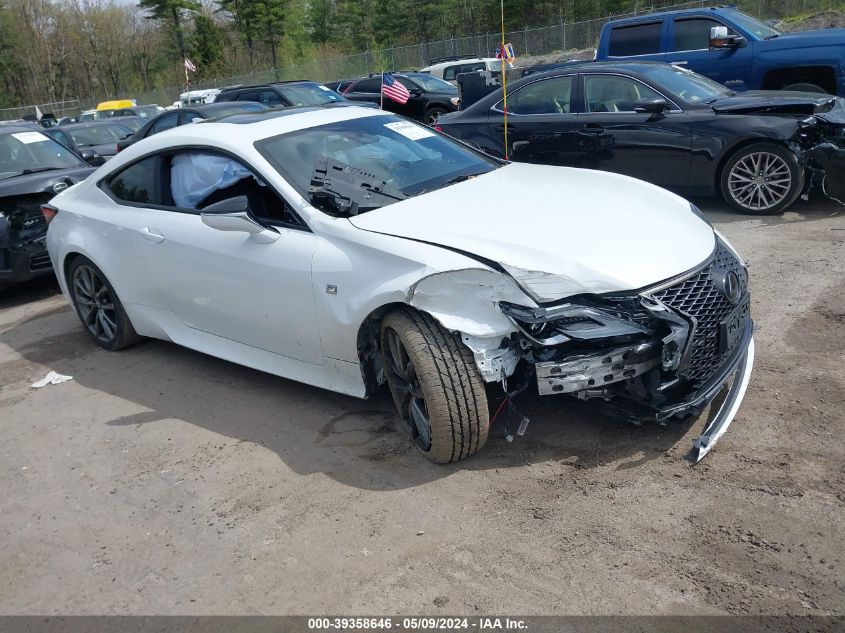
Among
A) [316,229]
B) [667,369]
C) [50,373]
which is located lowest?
[50,373]

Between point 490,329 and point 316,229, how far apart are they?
116cm

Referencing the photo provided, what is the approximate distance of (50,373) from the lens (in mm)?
5379

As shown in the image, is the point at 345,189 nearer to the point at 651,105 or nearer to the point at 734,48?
the point at 651,105

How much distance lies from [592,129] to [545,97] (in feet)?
2.49

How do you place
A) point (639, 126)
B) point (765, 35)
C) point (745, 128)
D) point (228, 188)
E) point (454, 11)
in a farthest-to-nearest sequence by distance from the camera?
1. point (454, 11)
2. point (765, 35)
3. point (639, 126)
4. point (745, 128)
5. point (228, 188)

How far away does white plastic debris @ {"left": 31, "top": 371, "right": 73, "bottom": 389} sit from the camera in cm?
519

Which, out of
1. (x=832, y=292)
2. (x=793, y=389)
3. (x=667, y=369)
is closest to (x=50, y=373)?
(x=667, y=369)

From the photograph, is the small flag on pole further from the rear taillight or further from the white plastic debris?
the white plastic debris

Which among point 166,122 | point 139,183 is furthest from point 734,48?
point 166,122

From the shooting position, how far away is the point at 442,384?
3.28 meters

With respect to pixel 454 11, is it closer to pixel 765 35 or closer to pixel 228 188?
pixel 765 35

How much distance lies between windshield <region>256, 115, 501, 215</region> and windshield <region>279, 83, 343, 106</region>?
10.1m

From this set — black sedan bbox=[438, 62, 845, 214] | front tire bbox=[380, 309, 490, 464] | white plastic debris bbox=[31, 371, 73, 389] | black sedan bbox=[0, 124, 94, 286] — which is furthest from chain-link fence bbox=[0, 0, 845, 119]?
white plastic debris bbox=[31, 371, 73, 389]

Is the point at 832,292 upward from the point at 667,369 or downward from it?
downward
